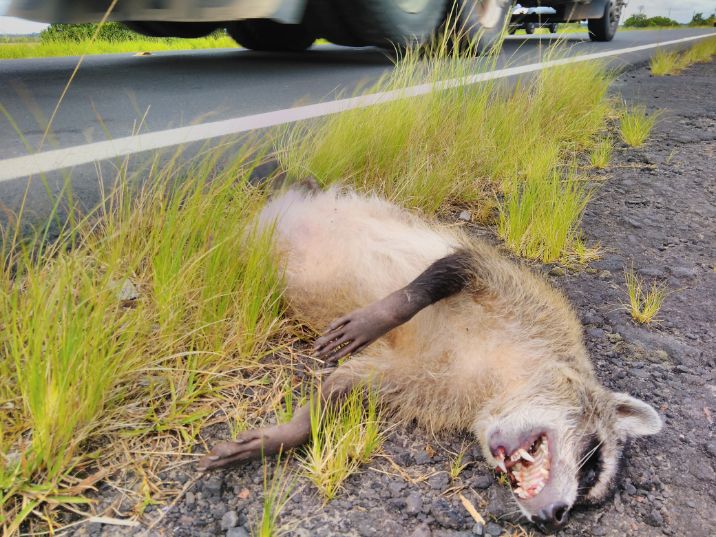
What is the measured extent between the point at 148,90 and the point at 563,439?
4.32 metres

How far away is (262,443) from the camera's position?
177cm

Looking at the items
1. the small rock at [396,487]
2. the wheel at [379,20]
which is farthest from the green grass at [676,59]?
the small rock at [396,487]

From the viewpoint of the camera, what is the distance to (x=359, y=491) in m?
1.84

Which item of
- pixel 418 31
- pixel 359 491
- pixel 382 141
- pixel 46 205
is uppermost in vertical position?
pixel 418 31

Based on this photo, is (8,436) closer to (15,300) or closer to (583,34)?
(15,300)

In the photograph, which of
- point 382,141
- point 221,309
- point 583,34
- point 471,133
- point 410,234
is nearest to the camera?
point 221,309

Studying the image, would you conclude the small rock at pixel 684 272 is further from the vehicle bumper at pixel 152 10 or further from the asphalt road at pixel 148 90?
the vehicle bumper at pixel 152 10

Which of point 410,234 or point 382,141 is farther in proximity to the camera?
point 382,141

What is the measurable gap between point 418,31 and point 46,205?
4998 mm

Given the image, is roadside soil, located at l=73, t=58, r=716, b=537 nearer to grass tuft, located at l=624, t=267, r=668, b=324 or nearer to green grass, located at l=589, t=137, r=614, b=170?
grass tuft, located at l=624, t=267, r=668, b=324

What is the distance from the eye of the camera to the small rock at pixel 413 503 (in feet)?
5.91

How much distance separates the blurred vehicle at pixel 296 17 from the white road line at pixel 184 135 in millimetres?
909

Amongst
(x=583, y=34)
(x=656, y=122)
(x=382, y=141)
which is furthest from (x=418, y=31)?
(x=583, y=34)

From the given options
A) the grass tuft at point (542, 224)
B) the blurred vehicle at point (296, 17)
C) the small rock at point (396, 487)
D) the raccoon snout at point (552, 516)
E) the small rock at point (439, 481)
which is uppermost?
the blurred vehicle at point (296, 17)
